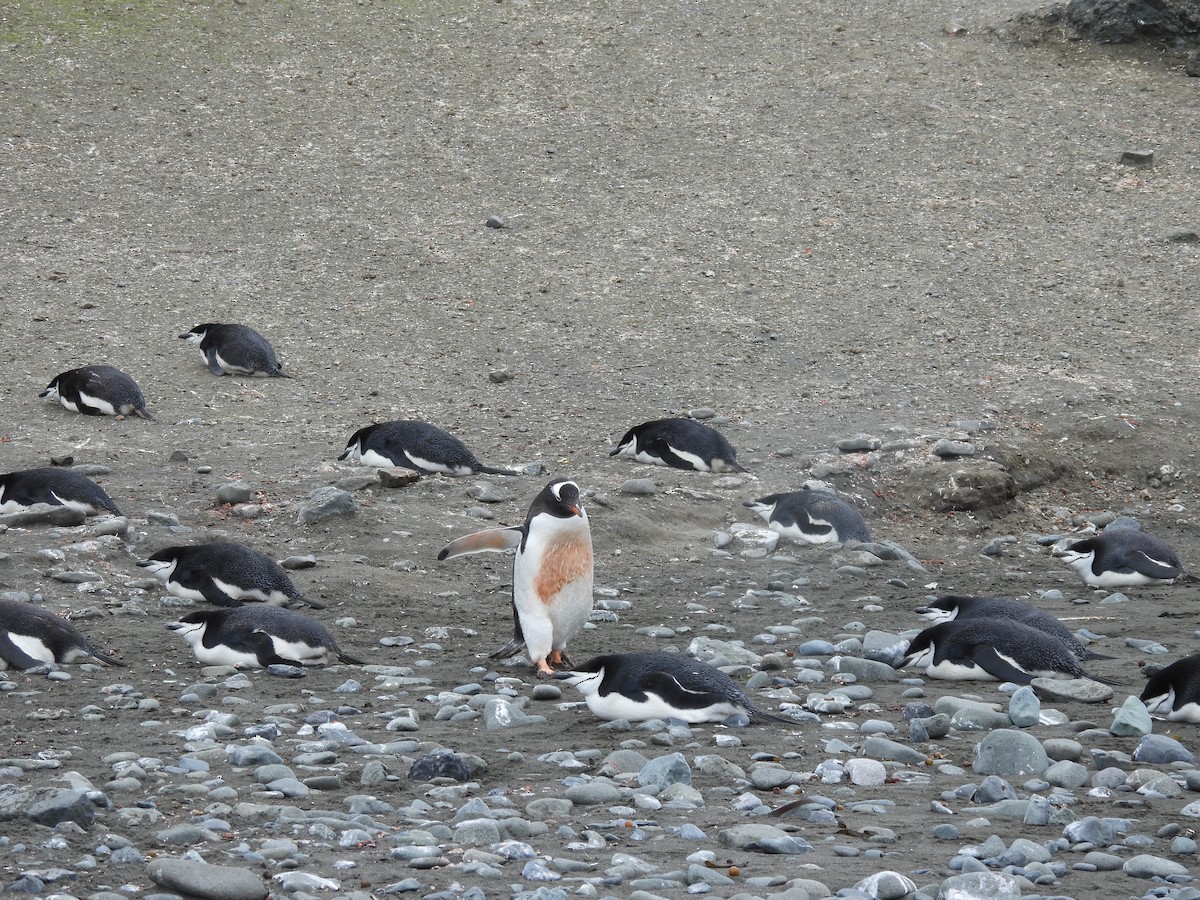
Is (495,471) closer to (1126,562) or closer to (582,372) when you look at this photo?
(582,372)

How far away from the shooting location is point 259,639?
5.28 metres

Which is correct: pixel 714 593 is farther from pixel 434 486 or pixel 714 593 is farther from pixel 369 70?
pixel 369 70

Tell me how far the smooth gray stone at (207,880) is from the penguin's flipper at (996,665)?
10.2 ft

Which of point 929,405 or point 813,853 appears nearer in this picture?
point 813,853

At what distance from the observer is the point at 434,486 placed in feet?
27.0

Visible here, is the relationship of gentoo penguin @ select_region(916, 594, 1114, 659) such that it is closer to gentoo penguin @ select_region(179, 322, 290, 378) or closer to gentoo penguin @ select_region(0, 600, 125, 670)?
gentoo penguin @ select_region(0, 600, 125, 670)

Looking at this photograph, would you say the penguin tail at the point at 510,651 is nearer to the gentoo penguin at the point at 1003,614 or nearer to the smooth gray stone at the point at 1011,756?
the gentoo penguin at the point at 1003,614

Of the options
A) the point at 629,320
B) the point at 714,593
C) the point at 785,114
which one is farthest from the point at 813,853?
the point at 785,114

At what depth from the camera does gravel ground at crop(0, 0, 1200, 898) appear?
12.3 ft

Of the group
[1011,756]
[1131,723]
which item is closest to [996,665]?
[1131,723]

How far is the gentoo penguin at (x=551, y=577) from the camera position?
5.58 meters

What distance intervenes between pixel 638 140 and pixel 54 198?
586 cm

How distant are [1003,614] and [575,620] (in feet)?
5.91

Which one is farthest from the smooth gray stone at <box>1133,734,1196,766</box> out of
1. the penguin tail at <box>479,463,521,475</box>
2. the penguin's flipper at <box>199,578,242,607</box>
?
the penguin tail at <box>479,463,521,475</box>
